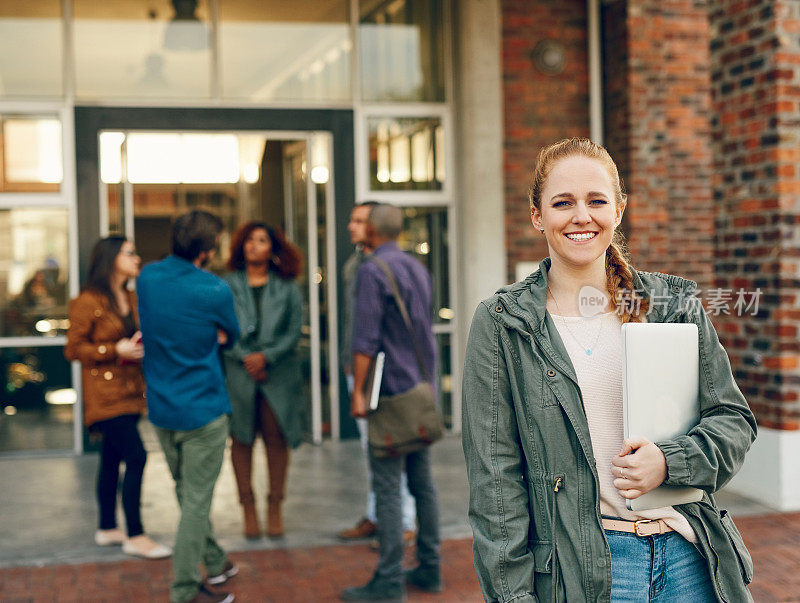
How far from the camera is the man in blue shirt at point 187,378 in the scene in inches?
183

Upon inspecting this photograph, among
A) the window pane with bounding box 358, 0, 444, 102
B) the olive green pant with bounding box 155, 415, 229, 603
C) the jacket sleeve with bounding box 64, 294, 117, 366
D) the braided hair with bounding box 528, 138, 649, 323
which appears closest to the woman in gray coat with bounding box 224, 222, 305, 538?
the jacket sleeve with bounding box 64, 294, 117, 366

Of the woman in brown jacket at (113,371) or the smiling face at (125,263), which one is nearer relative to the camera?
the woman in brown jacket at (113,371)

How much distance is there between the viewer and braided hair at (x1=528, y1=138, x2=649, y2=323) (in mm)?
2260

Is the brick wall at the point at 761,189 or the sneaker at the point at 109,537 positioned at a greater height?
the brick wall at the point at 761,189

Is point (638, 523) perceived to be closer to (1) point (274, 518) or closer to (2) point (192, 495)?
(2) point (192, 495)

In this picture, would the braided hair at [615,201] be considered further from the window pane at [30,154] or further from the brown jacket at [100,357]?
the window pane at [30,154]

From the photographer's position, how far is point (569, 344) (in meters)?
2.24

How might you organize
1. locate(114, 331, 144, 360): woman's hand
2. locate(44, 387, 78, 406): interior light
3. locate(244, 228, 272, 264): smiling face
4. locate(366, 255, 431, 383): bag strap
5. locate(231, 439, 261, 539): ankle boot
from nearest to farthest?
locate(366, 255, 431, 383): bag strap, locate(114, 331, 144, 360): woman's hand, locate(231, 439, 261, 539): ankle boot, locate(244, 228, 272, 264): smiling face, locate(44, 387, 78, 406): interior light

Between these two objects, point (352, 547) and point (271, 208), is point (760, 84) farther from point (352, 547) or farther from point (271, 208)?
point (271, 208)

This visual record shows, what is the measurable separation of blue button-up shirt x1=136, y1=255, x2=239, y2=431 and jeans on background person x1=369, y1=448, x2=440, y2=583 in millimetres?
891

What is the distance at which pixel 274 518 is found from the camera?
232 inches

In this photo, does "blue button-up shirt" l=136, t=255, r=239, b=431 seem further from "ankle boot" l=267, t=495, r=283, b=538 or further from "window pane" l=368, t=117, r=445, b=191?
"window pane" l=368, t=117, r=445, b=191

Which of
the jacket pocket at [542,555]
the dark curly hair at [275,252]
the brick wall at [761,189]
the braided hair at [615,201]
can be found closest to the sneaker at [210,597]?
the dark curly hair at [275,252]

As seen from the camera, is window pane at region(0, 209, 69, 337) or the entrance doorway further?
the entrance doorway
